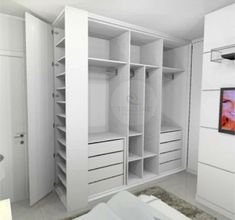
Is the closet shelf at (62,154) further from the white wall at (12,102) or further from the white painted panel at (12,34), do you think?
the white painted panel at (12,34)

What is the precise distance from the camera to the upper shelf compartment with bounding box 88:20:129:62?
245 centimetres

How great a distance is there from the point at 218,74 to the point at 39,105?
2238 mm

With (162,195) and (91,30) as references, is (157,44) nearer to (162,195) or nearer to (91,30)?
(91,30)

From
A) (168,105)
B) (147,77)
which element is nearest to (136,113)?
(147,77)

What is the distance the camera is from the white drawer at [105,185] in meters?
2.36

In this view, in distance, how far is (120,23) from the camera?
2.40 metres

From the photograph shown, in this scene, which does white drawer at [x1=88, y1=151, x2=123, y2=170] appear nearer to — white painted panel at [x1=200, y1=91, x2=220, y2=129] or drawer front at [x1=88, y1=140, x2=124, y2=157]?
drawer front at [x1=88, y1=140, x2=124, y2=157]

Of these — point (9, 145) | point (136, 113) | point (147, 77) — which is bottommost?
point (9, 145)

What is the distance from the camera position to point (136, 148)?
2932mm

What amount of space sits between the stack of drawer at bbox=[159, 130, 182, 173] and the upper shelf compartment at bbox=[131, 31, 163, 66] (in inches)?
49.6

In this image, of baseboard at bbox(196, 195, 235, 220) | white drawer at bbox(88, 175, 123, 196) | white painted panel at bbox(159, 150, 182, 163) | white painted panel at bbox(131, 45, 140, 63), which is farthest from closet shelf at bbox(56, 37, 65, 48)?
baseboard at bbox(196, 195, 235, 220)

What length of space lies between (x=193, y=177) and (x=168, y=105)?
140 cm

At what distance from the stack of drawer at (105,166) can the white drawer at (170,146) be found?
0.86 metres

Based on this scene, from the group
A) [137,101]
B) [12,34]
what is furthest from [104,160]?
[12,34]
